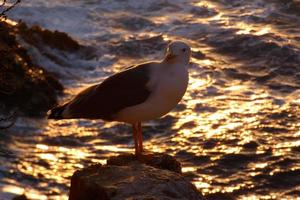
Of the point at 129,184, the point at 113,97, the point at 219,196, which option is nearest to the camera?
the point at 129,184

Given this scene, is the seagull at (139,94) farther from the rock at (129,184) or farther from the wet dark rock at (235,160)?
the wet dark rock at (235,160)

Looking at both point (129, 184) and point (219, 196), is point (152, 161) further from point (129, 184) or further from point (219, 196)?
point (219, 196)

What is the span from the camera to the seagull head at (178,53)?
6691 mm

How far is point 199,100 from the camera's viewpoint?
506 inches

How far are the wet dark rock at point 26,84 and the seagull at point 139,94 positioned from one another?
4.48m

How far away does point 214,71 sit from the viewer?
14484 mm

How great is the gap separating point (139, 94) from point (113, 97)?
31cm

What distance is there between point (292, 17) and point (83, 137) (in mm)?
8506

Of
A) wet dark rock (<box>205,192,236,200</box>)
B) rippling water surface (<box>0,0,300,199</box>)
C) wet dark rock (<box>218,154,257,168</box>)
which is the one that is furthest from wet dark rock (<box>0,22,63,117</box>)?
wet dark rock (<box>205,192,236,200</box>)

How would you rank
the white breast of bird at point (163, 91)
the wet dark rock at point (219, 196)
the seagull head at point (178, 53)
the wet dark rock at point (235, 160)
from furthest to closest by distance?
the wet dark rock at point (235, 160) → the wet dark rock at point (219, 196) → the seagull head at point (178, 53) → the white breast of bird at point (163, 91)

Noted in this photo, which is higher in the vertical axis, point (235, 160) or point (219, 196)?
point (235, 160)

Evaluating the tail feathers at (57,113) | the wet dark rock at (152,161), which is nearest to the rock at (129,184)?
the wet dark rock at (152,161)

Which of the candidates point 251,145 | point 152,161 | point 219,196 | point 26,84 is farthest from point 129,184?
point 26,84

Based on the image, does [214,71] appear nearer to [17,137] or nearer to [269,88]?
[269,88]
